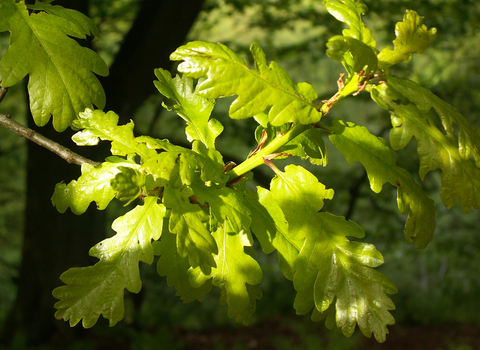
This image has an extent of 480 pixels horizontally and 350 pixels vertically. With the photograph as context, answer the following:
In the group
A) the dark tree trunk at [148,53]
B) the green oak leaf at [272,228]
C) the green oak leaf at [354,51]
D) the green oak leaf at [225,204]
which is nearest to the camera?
the green oak leaf at [354,51]

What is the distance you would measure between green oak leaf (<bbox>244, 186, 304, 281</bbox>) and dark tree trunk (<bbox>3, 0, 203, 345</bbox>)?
3.26m

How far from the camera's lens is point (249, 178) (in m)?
1.15

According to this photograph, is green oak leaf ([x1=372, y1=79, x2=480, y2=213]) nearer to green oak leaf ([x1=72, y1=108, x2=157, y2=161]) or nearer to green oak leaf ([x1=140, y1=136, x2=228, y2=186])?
green oak leaf ([x1=140, y1=136, x2=228, y2=186])

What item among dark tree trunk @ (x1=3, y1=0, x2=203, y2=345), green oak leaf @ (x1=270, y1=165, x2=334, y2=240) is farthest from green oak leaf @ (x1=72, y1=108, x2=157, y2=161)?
dark tree trunk @ (x1=3, y1=0, x2=203, y2=345)

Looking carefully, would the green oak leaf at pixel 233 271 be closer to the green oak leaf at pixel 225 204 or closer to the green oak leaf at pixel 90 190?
the green oak leaf at pixel 225 204

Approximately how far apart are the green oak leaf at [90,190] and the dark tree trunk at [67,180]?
3099 millimetres

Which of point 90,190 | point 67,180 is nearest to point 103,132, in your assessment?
point 90,190

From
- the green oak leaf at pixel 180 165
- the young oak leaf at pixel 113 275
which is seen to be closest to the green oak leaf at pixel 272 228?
the green oak leaf at pixel 180 165

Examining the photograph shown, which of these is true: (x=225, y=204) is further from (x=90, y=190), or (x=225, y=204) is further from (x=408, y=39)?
(x=408, y=39)

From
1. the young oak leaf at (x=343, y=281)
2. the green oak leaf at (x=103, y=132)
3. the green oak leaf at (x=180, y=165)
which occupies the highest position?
the green oak leaf at (x=180, y=165)

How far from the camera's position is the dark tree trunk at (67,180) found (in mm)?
4215

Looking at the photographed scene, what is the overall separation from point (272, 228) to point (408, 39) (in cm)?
55

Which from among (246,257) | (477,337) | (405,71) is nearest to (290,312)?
(477,337)

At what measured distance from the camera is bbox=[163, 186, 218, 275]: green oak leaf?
2.83 feet
